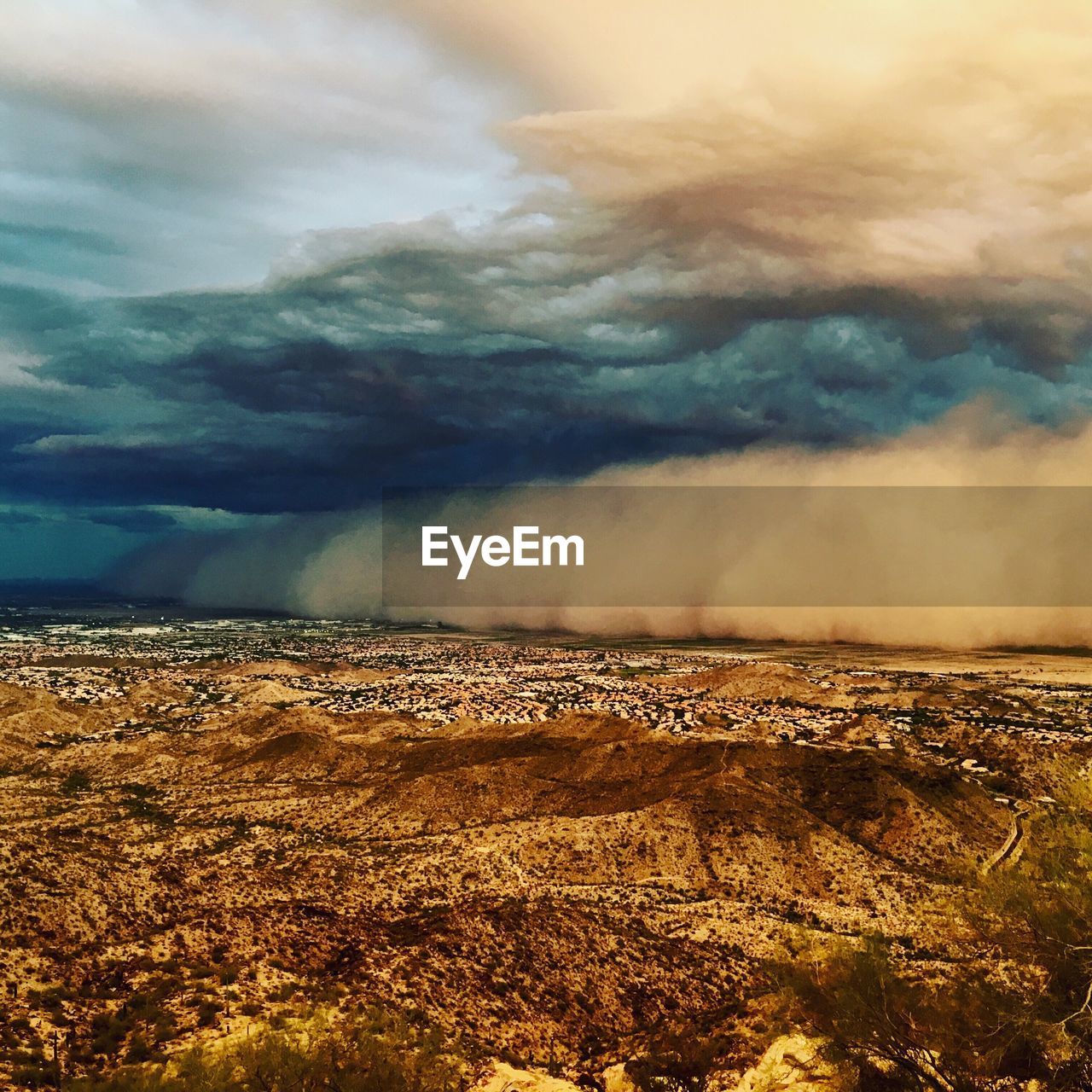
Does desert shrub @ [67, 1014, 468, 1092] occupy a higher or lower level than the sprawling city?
higher

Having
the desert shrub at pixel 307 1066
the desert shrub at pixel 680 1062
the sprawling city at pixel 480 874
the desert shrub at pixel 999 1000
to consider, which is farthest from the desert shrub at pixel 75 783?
the desert shrub at pixel 999 1000

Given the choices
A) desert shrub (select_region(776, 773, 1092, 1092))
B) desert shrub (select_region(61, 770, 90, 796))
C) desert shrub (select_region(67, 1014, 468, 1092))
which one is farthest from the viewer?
desert shrub (select_region(61, 770, 90, 796))

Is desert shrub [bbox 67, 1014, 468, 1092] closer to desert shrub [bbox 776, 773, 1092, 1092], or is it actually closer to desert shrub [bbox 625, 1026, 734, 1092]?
desert shrub [bbox 625, 1026, 734, 1092]

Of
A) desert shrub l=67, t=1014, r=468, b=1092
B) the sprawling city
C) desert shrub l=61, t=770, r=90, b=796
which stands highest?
desert shrub l=67, t=1014, r=468, b=1092

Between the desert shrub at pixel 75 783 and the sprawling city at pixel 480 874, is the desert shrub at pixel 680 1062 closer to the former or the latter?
the sprawling city at pixel 480 874

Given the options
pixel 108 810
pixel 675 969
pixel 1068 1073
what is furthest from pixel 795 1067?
pixel 108 810

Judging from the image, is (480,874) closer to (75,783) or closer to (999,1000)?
(999,1000)

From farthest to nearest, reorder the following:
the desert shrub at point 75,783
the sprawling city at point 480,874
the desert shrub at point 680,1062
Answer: the desert shrub at point 75,783
the sprawling city at point 480,874
the desert shrub at point 680,1062

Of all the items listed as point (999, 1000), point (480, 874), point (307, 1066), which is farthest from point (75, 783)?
point (999, 1000)

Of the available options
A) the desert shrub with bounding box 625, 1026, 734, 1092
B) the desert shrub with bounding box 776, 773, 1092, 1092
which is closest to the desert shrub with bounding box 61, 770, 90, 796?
the desert shrub with bounding box 625, 1026, 734, 1092
